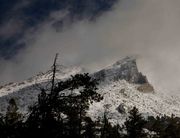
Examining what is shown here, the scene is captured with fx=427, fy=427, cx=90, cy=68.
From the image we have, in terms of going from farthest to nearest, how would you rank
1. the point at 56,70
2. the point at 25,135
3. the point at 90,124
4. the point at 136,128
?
the point at 90,124
the point at 136,128
the point at 56,70
the point at 25,135

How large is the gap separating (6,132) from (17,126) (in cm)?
74

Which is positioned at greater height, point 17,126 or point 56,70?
point 56,70

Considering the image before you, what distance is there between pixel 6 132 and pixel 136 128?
21585mm

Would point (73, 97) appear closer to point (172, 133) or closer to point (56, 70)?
point (56, 70)

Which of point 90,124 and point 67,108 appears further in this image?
point 90,124

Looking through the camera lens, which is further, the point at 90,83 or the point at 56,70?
the point at 56,70

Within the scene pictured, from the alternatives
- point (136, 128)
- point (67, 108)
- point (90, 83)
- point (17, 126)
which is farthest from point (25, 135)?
point (136, 128)

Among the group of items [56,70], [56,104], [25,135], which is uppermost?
[56,70]

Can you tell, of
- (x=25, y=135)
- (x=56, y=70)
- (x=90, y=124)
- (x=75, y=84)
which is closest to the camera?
(x=25, y=135)

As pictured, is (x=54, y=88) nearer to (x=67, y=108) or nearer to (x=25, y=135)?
(x=67, y=108)

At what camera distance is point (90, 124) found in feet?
158

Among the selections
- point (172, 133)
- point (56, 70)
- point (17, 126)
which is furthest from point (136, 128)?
point (17, 126)

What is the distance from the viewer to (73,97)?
25016mm

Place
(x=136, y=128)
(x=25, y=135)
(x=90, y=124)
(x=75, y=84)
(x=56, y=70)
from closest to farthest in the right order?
(x=25, y=135) → (x=75, y=84) → (x=56, y=70) → (x=136, y=128) → (x=90, y=124)
